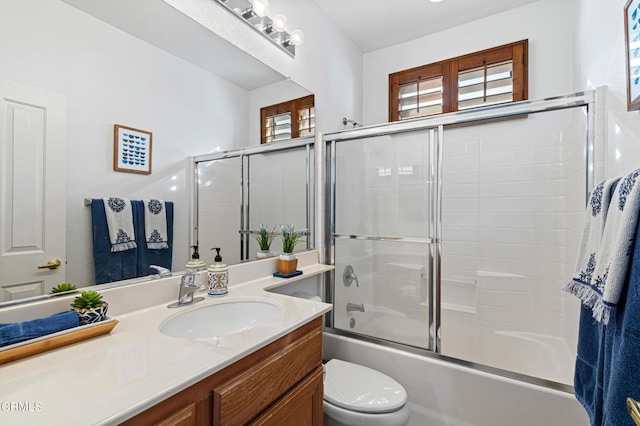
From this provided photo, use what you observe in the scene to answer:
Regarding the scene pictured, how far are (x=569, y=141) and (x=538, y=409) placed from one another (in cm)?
153

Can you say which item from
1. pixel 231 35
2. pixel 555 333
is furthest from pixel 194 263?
pixel 555 333

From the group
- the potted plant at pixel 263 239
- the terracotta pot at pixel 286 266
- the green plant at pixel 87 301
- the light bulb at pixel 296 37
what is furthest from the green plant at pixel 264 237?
the light bulb at pixel 296 37

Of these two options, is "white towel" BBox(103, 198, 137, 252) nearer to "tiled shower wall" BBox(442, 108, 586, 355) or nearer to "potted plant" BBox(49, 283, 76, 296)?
"potted plant" BBox(49, 283, 76, 296)

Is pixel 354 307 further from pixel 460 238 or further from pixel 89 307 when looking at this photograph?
pixel 89 307

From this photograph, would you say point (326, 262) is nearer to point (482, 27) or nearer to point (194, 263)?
point (194, 263)

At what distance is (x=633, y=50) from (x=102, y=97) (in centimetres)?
173

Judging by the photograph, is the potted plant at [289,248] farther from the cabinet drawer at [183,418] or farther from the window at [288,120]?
the cabinet drawer at [183,418]

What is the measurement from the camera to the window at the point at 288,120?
69.9 inches

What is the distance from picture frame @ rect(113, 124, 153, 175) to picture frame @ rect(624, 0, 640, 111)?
1626mm

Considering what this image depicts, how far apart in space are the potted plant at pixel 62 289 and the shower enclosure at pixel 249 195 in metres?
0.47

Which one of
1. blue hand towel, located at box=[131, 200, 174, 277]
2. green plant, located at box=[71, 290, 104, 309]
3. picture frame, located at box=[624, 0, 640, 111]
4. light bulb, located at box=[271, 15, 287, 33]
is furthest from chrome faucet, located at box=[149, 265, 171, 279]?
picture frame, located at box=[624, 0, 640, 111]

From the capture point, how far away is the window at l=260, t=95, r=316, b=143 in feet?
5.82

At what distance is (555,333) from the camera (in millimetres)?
2043

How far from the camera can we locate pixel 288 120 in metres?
1.94
